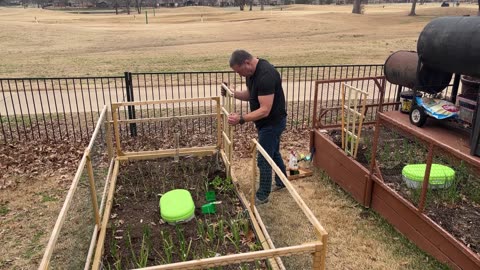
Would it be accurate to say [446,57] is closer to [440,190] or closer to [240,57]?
[440,190]

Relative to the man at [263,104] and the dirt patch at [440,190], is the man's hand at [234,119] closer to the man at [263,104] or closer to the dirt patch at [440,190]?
the man at [263,104]

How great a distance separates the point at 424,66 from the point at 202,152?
386 centimetres

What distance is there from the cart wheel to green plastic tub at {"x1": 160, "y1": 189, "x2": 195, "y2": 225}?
417 centimetres

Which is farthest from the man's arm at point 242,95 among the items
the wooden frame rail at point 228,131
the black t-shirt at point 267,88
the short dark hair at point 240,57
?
the short dark hair at point 240,57

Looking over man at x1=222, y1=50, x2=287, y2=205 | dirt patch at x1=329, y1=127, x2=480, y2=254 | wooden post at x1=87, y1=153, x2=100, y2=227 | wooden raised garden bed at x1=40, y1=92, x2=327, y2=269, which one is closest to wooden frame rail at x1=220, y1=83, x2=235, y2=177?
wooden raised garden bed at x1=40, y1=92, x2=327, y2=269

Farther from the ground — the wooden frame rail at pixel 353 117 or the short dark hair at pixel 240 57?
the short dark hair at pixel 240 57

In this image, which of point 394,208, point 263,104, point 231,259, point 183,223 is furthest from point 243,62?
point 231,259

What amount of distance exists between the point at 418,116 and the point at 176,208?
4.44 metres

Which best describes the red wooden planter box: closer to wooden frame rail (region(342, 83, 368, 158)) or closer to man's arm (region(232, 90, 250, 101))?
wooden frame rail (region(342, 83, 368, 158))

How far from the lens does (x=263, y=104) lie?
5.09 meters

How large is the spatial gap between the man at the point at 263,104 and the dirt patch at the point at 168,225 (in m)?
0.60

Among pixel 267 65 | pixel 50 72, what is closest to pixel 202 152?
pixel 267 65

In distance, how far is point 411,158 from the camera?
253 inches

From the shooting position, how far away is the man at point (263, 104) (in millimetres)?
5051
